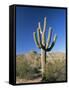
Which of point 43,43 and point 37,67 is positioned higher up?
point 43,43

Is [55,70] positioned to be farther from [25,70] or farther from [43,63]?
[25,70]

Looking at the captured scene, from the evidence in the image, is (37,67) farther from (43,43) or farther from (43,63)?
(43,43)

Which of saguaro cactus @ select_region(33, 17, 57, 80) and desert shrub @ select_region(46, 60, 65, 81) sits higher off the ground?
saguaro cactus @ select_region(33, 17, 57, 80)

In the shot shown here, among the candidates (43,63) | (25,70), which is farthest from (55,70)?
(25,70)

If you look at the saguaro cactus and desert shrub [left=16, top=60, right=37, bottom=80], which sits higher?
the saguaro cactus

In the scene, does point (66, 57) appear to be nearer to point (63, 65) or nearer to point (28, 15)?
point (63, 65)

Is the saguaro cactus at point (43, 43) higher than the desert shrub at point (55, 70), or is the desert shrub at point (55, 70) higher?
the saguaro cactus at point (43, 43)

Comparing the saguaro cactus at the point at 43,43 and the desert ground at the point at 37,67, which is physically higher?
the saguaro cactus at the point at 43,43

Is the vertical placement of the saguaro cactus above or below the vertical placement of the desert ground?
above

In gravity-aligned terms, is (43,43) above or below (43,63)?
above

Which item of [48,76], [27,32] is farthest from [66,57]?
[27,32]

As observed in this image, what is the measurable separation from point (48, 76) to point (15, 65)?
0.23 metres

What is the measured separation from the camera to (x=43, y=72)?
70.7 inches

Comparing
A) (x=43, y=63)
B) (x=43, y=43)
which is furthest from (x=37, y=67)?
(x=43, y=43)
